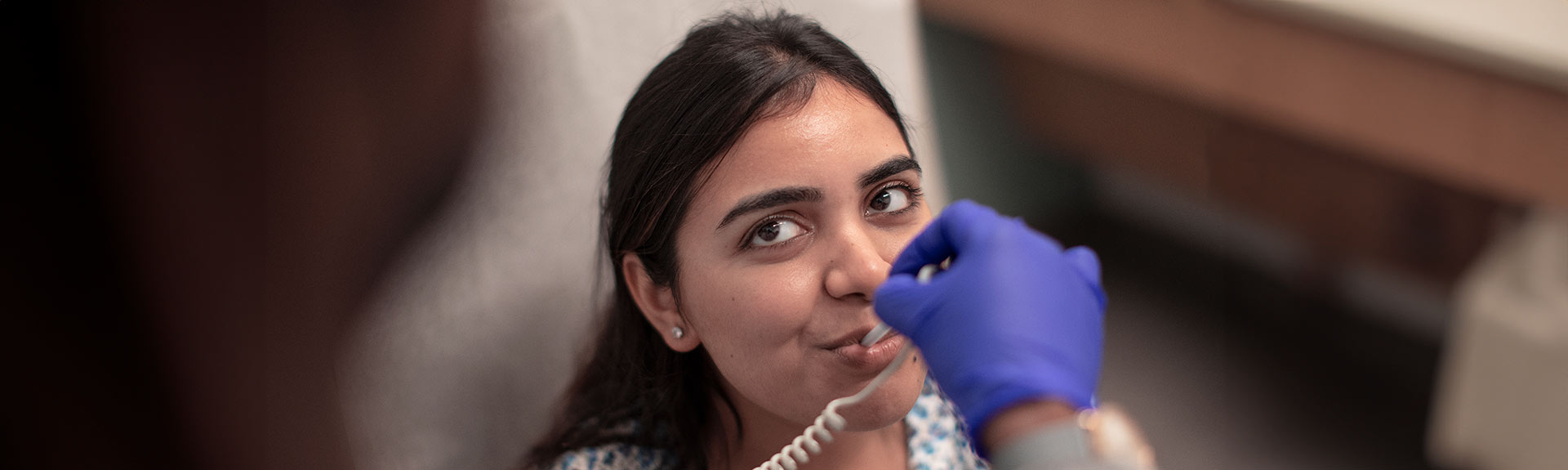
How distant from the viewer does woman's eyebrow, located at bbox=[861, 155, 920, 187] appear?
81cm

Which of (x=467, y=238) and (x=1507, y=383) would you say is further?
(x=1507, y=383)

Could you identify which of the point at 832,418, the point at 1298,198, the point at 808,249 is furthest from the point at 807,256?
the point at 1298,198

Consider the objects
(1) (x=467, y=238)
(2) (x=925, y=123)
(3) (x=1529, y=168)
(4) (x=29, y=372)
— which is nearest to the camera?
(4) (x=29, y=372)

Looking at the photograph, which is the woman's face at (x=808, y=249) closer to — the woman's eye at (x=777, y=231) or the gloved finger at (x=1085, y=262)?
the woman's eye at (x=777, y=231)

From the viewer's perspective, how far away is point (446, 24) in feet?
2.95

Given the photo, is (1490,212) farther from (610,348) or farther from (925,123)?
(610,348)

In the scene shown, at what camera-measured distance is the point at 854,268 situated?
0.78 metres

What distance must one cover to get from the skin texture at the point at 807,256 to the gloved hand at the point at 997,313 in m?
0.05

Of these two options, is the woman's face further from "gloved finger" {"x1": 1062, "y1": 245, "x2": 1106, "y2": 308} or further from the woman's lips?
"gloved finger" {"x1": 1062, "y1": 245, "x2": 1106, "y2": 308}

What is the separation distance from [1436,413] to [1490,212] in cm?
32

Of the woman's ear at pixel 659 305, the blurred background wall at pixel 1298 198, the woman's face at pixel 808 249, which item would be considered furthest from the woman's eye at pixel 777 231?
the blurred background wall at pixel 1298 198

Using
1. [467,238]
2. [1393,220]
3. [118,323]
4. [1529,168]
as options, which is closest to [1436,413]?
[1393,220]

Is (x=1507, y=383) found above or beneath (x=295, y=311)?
beneath

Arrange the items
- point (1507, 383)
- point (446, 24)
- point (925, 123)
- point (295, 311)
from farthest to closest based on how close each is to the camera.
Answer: point (1507, 383) < point (925, 123) < point (446, 24) < point (295, 311)
